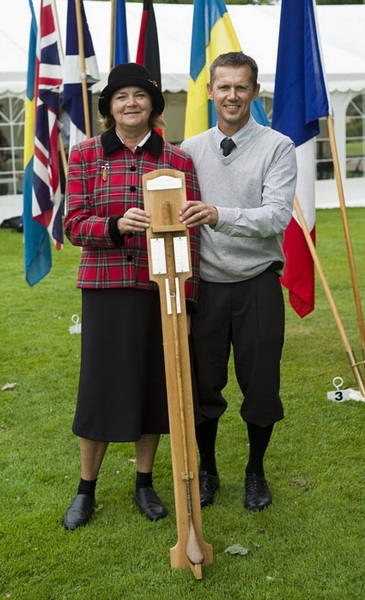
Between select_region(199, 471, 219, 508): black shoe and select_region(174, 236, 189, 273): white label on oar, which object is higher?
select_region(174, 236, 189, 273): white label on oar

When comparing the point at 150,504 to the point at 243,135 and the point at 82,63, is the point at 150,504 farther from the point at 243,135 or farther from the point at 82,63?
the point at 82,63

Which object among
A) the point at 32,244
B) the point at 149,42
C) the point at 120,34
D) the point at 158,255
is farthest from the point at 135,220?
the point at 32,244

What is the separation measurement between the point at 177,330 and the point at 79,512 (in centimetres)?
114

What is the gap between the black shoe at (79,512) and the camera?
12.7 feet

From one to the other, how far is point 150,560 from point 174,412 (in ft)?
2.24

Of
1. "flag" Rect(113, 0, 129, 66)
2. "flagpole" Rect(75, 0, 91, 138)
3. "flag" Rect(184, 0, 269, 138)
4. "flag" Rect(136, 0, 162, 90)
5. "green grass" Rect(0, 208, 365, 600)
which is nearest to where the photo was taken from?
"green grass" Rect(0, 208, 365, 600)

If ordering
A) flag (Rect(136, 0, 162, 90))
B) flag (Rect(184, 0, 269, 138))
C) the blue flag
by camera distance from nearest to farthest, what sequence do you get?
the blue flag < flag (Rect(184, 0, 269, 138)) < flag (Rect(136, 0, 162, 90))

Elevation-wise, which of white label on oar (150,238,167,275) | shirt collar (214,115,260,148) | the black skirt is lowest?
the black skirt

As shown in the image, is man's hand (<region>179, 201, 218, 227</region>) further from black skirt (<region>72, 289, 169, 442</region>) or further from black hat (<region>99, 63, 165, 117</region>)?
black hat (<region>99, 63, 165, 117</region>)

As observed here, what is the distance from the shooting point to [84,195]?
3.63 m

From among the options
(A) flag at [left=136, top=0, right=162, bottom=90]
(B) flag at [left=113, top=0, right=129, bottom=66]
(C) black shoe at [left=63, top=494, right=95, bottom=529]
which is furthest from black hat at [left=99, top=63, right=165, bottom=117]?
(B) flag at [left=113, top=0, right=129, bottom=66]

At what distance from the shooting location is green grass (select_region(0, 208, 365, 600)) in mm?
3373

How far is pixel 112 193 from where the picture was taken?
362 cm

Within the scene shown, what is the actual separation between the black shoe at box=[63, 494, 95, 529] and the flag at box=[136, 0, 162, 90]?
11.9 ft
